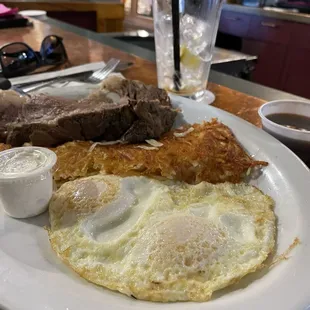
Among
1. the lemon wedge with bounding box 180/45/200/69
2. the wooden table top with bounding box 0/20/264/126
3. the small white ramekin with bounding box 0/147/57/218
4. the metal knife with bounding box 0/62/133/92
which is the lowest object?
the wooden table top with bounding box 0/20/264/126

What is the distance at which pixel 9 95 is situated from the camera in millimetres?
1534

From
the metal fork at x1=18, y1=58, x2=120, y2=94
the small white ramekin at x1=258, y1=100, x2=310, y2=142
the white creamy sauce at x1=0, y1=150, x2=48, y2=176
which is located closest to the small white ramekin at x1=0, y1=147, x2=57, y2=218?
the white creamy sauce at x1=0, y1=150, x2=48, y2=176

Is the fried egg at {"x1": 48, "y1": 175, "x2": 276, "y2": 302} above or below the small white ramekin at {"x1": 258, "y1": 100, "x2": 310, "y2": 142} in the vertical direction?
below

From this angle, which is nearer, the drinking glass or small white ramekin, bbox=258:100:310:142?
small white ramekin, bbox=258:100:310:142

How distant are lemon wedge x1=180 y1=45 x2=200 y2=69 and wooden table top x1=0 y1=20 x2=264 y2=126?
0.26m

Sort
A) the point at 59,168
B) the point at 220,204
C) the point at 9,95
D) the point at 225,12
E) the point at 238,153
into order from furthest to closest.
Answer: the point at 225,12, the point at 9,95, the point at 238,153, the point at 59,168, the point at 220,204

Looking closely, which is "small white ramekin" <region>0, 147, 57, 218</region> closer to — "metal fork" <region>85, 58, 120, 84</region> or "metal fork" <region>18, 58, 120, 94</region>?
"metal fork" <region>18, 58, 120, 94</region>

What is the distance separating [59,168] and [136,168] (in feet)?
0.90

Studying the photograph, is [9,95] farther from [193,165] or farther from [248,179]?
[248,179]

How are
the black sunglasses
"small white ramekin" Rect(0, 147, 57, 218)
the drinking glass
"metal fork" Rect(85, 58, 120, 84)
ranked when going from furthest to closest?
the black sunglasses
"metal fork" Rect(85, 58, 120, 84)
the drinking glass
"small white ramekin" Rect(0, 147, 57, 218)

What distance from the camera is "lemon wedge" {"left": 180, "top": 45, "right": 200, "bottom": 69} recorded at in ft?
6.22

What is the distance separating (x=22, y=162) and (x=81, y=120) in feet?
1.21

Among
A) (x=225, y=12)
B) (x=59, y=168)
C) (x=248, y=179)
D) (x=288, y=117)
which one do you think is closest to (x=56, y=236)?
(x=59, y=168)

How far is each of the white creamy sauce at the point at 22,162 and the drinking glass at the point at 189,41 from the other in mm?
1027
